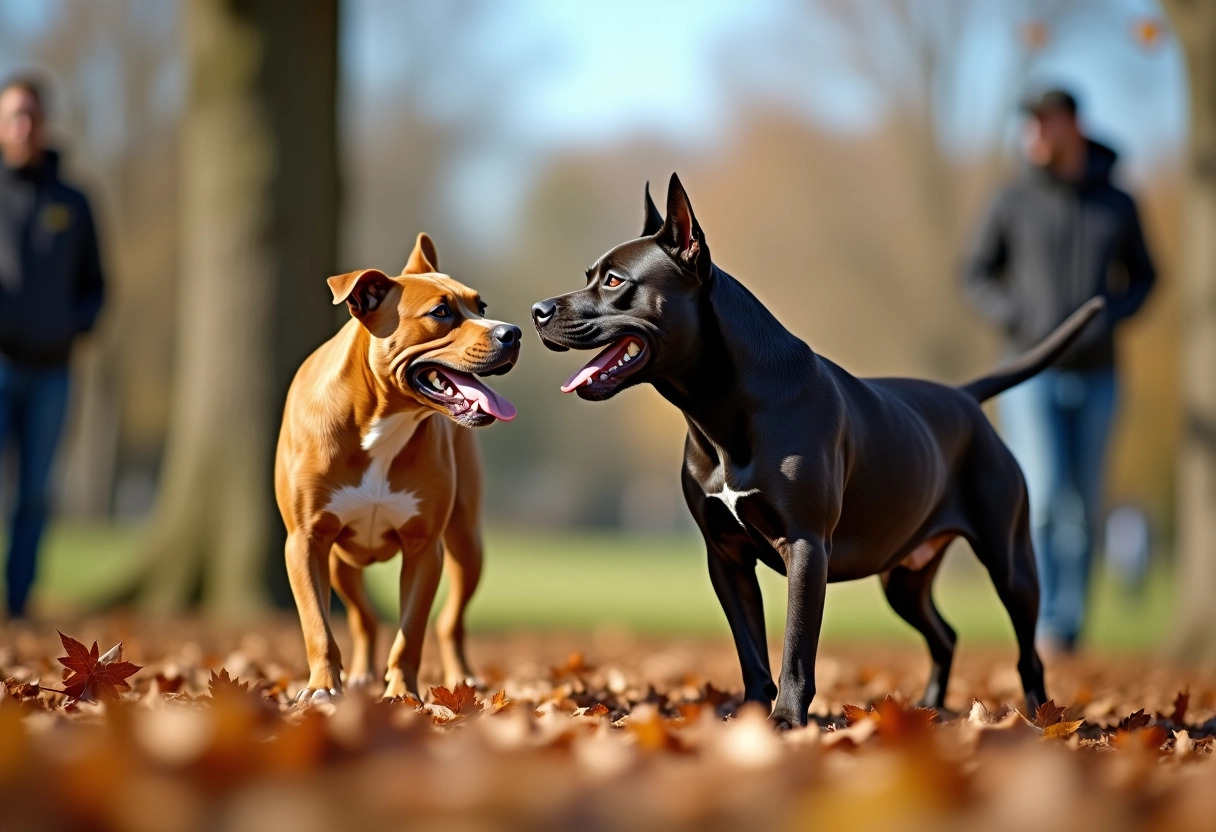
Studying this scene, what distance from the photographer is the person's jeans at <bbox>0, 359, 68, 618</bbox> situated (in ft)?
27.7

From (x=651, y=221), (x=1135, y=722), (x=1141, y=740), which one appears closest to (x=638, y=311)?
(x=651, y=221)

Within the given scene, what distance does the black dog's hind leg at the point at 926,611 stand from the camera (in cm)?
510

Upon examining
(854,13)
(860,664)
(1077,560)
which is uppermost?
(854,13)

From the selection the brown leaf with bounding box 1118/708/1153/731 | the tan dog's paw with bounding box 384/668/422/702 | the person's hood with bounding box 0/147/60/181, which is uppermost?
the person's hood with bounding box 0/147/60/181

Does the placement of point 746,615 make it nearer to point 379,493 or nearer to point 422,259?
point 379,493

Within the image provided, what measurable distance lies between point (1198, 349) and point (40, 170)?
8321 mm

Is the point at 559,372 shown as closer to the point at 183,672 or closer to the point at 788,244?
the point at 788,244

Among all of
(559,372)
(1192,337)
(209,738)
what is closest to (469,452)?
(209,738)

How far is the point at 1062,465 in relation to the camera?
26.9ft

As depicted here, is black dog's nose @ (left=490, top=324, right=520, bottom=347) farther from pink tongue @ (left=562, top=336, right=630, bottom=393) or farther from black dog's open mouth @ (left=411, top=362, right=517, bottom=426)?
pink tongue @ (left=562, top=336, right=630, bottom=393)

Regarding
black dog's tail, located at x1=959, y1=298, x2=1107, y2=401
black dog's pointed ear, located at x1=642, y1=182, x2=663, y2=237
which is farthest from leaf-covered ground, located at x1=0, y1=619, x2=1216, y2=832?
black dog's tail, located at x1=959, y1=298, x2=1107, y2=401

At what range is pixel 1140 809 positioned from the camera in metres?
2.18

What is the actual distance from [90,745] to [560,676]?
10.3 feet

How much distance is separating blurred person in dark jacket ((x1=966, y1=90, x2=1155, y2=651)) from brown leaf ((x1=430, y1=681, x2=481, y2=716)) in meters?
5.28
